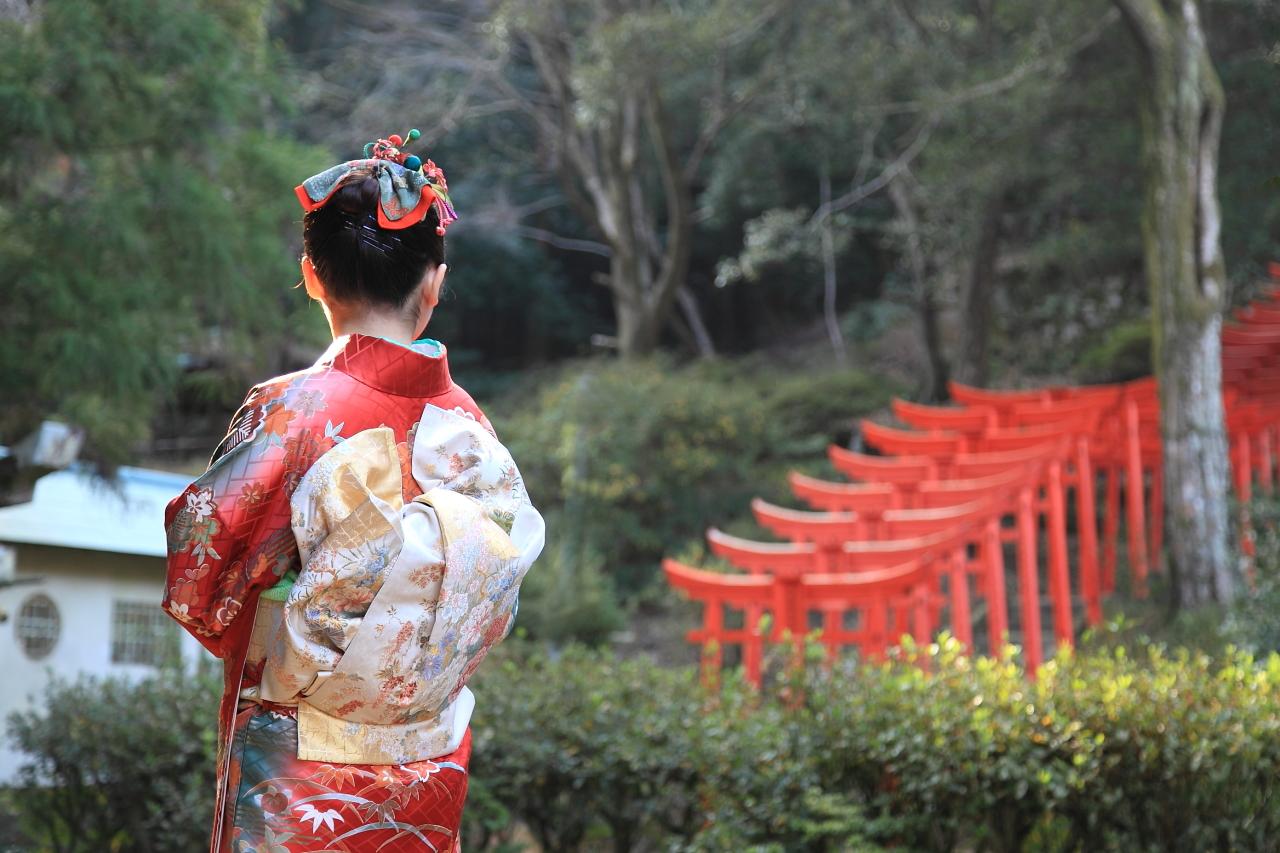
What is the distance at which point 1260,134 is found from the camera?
509 inches

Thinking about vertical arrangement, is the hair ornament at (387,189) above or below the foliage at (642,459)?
above

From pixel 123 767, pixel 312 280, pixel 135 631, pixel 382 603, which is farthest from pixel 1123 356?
pixel 382 603

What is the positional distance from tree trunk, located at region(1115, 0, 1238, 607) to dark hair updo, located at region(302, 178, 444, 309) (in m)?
8.01

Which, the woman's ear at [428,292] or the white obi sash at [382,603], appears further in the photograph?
the woman's ear at [428,292]

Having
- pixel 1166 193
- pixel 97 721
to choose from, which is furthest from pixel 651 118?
pixel 97 721

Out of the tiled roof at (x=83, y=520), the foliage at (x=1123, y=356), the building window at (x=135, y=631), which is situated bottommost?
the building window at (x=135, y=631)

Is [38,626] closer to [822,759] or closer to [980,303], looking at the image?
[822,759]

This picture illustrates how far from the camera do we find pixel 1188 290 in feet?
29.7

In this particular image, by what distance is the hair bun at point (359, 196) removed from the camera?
2018mm

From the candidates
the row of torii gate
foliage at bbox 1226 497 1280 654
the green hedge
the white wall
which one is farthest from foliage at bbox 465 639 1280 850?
the white wall

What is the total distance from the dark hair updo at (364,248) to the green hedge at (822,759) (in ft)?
7.12

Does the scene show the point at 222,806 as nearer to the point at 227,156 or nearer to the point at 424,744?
the point at 424,744

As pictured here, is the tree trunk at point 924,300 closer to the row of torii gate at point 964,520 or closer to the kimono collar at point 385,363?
the row of torii gate at point 964,520

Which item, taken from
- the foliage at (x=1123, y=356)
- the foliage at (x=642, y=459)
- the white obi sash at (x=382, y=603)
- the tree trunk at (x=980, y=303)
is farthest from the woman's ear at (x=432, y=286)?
the foliage at (x=1123, y=356)
